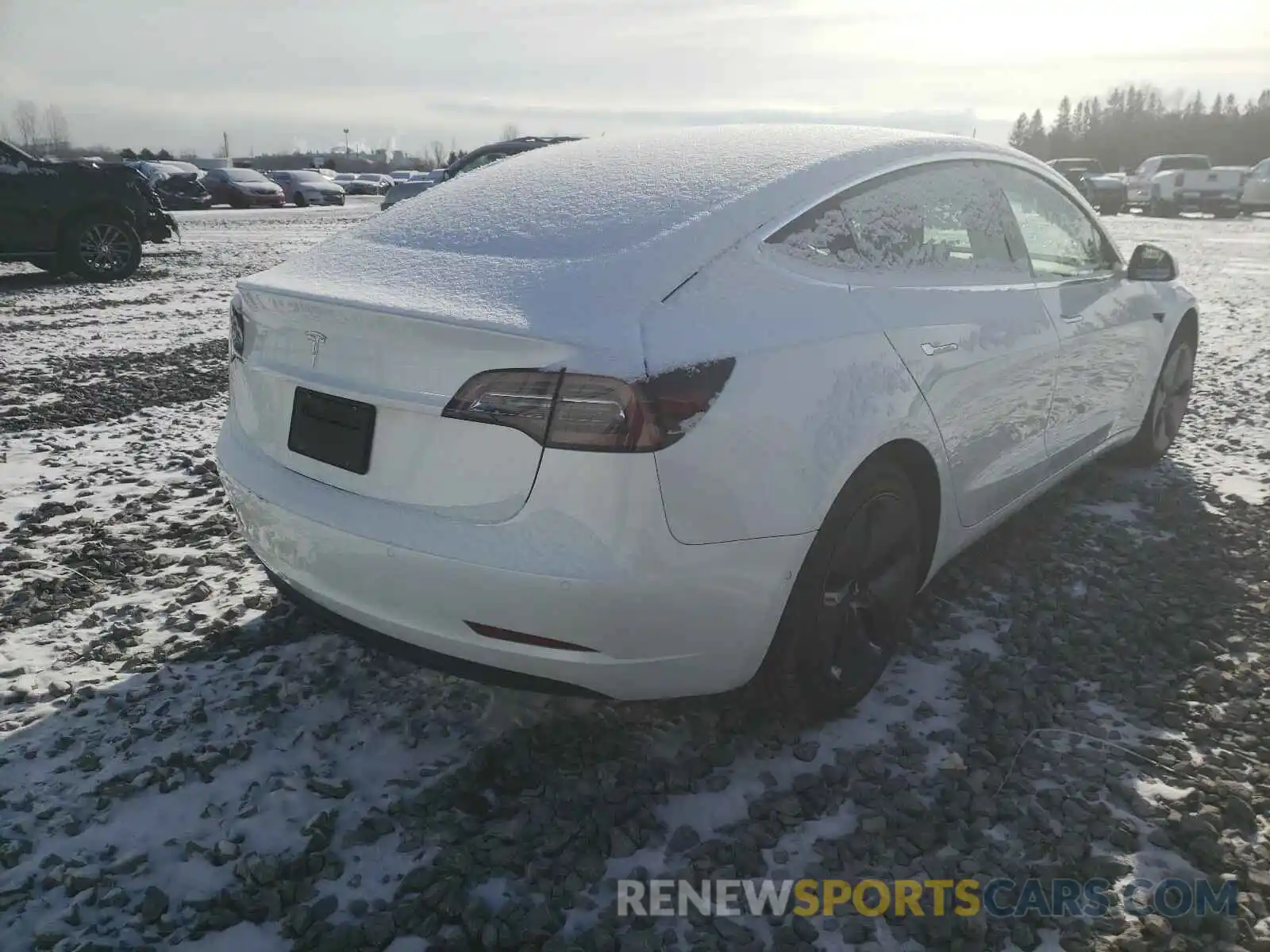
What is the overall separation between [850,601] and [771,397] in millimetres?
761

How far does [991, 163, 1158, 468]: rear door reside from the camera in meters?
3.54

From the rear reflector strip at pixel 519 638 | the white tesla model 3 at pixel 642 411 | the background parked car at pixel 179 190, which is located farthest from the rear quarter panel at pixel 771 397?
the background parked car at pixel 179 190

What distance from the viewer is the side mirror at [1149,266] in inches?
165

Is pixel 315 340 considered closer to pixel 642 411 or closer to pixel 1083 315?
pixel 642 411

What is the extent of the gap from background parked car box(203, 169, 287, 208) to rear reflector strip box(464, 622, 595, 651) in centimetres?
3252

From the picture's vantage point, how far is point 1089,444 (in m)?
4.02

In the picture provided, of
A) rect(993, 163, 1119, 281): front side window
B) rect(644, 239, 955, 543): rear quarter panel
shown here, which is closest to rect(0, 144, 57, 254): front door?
rect(993, 163, 1119, 281): front side window

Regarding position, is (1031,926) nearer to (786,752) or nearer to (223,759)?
(786,752)

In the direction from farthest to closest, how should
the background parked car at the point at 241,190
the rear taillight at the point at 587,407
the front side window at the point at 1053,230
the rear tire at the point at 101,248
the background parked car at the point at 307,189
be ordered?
the background parked car at the point at 307,189 < the background parked car at the point at 241,190 < the rear tire at the point at 101,248 < the front side window at the point at 1053,230 < the rear taillight at the point at 587,407

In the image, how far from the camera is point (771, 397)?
221 centimetres

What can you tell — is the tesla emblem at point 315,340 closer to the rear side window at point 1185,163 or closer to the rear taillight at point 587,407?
the rear taillight at point 587,407

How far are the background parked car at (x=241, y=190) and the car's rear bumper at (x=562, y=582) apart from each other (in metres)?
32.0

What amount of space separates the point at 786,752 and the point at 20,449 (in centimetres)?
451

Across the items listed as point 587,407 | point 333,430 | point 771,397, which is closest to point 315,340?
point 333,430
